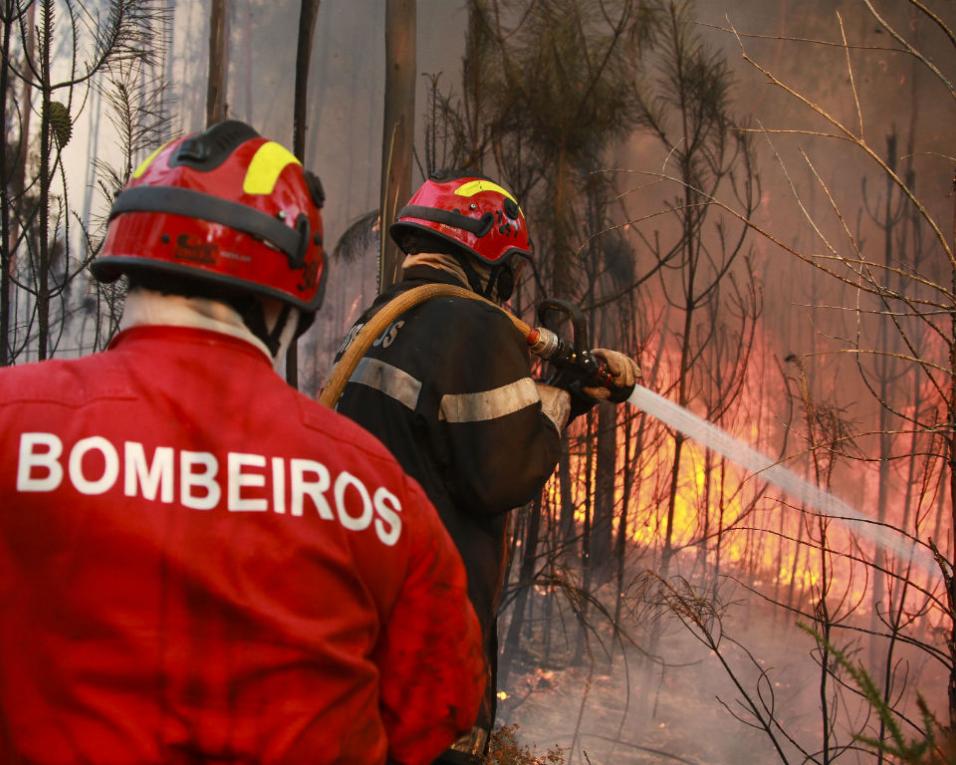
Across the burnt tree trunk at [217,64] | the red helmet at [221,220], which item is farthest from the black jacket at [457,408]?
the burnt tree trunk at [217,64]

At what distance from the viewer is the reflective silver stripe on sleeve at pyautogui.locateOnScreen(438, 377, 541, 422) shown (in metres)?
2.53

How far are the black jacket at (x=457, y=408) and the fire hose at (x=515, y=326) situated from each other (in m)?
0.05

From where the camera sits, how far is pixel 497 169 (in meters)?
5.50

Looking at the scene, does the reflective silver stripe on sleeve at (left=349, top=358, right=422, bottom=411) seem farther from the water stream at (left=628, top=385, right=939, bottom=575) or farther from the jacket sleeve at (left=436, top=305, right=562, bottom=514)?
the water stream at (left=628, top=385, right=939, bottom=575)

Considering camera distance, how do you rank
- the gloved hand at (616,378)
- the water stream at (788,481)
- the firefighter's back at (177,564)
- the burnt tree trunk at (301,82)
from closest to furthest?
the firefighter's back at (177,564), the gloved hand at (616,378), the water stream at (788,481), the burnt tree trunk at (301,82)

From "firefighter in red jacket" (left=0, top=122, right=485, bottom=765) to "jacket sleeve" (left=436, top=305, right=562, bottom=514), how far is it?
1136mm

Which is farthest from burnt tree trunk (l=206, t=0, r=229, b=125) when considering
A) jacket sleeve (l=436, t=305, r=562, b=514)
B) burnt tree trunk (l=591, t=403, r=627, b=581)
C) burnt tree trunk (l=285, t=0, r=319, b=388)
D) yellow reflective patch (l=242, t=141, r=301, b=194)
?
yellow reflective patch (l=242, t=141, r=301, b=194)

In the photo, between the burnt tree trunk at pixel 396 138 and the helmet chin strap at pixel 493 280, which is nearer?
the helmet chin strap at pixel 493 280

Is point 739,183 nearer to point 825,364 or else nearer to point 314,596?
point 825,364

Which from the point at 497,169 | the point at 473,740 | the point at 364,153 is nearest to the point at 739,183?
the point at 497,169

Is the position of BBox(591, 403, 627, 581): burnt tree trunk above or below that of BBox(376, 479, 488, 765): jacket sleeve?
below

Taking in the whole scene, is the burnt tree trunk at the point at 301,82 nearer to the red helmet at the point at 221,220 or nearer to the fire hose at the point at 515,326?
the fire hose at the point at 515,326

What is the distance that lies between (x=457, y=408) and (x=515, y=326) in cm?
35

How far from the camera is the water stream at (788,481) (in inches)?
196
